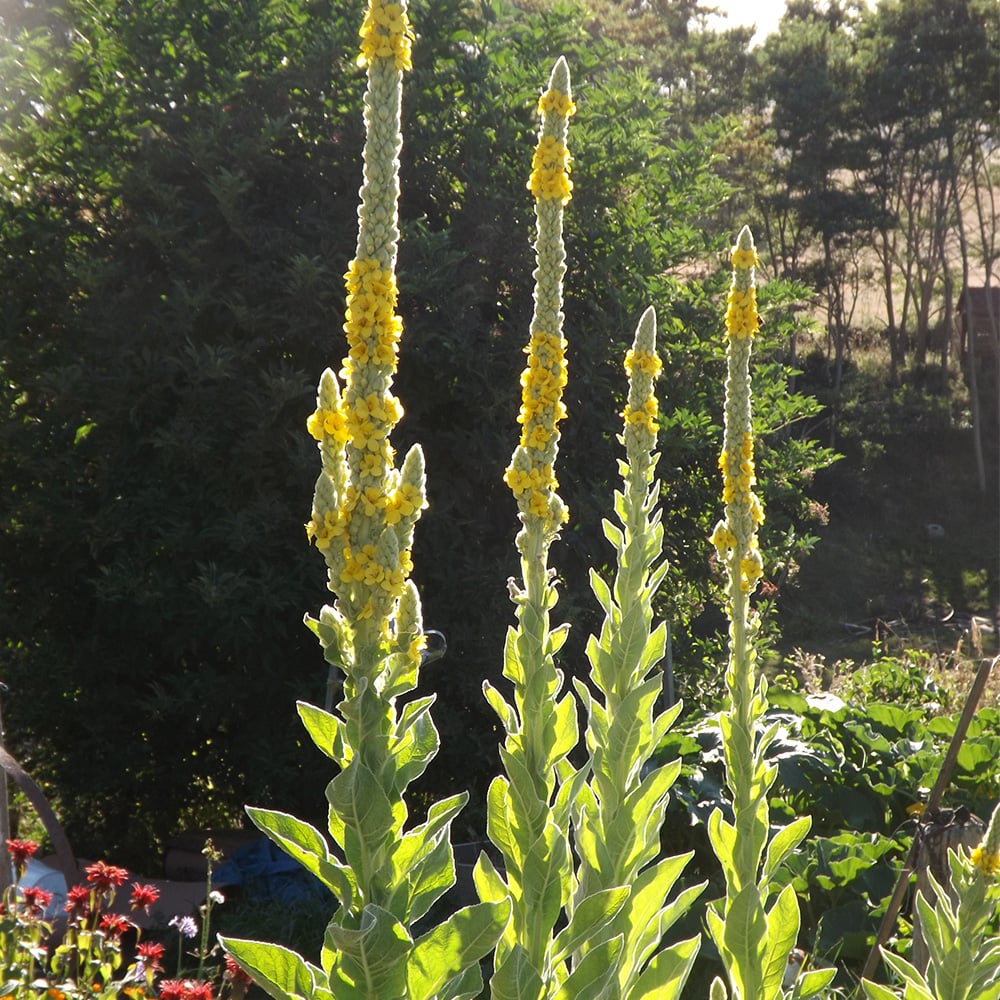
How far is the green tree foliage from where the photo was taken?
5.26 m

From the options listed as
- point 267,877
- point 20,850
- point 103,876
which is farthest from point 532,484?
point 267,877

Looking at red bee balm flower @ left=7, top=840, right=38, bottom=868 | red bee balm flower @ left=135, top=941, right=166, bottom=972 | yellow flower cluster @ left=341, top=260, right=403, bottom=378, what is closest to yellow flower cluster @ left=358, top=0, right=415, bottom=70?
yellow flower cluster @ left=341, top=260, right=403, bottom=378

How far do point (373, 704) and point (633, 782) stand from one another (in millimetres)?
757

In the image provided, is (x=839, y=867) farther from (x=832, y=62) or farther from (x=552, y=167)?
(x=832, y=62)

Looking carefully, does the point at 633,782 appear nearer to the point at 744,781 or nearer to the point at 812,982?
the point at 744,781

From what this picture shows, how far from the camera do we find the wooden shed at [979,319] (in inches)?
768

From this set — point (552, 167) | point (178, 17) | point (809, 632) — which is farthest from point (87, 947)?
point (809, 632)

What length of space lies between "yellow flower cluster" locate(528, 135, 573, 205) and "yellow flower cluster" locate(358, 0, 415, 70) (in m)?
0.51

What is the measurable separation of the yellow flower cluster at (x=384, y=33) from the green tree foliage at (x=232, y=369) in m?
3.64

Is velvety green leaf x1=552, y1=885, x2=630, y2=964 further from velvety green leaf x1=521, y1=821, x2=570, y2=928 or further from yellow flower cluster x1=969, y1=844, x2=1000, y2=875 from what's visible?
yellow flower cluster x1=969, y1=844, x2=1000, y2=875

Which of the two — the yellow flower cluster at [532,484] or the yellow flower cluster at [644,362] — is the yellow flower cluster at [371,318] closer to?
the yellow flower cluster at [532,484]

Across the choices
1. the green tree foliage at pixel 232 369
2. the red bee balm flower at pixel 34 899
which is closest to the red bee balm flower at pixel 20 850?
the red bee balm flower at pixel 34 899

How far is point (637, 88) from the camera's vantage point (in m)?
6.32

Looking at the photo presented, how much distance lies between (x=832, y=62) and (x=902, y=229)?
10.7 ft
